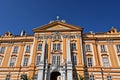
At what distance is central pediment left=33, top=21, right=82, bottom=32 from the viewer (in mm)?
42125

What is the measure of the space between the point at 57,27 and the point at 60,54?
824cm

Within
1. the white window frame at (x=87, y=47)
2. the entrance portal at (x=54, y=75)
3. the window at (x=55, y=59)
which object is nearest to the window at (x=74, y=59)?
the window at (x=55, y=59)

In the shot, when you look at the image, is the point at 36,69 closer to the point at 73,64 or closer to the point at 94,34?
the point at 73,64

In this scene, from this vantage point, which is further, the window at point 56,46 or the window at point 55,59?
the window at point 56,46

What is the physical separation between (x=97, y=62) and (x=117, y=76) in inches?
215

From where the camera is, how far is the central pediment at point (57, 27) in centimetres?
4212

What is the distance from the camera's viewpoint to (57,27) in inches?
1693

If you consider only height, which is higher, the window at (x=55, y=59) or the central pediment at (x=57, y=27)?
the central pediment at (x=57, y=27)

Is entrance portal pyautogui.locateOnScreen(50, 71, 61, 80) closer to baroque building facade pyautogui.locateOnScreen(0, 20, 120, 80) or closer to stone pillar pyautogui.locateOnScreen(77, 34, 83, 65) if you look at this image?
baroque building facade pyautogui.locateOnScreen(0, 20, 120, 80)

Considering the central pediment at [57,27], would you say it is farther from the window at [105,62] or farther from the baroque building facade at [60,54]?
the window at [105,62]

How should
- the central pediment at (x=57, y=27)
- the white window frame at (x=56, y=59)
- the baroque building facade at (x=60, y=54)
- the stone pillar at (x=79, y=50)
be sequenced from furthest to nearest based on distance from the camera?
the central pediment at (x=57, y=27) < the white window frame at (x=56, y=59) < the stone pillar at (x=79, y=50) < the baroque building facade at (x=60, y=54)

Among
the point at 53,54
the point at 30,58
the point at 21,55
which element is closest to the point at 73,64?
the point at 53,54

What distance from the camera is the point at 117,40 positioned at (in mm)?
42000

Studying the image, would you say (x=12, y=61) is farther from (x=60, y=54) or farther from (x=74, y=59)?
(x=74, y=59)
